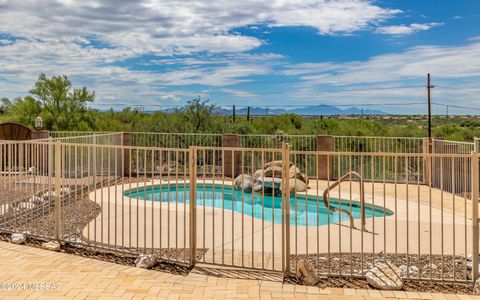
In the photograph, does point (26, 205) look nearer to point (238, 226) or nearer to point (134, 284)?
point (238, 226)

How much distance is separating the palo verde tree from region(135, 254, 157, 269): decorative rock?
2245 centimetres

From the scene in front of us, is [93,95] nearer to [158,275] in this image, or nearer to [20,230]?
[20,230]

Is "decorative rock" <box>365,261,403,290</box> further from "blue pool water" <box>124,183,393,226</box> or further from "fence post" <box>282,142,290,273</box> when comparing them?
"blue pool water" <box>124,183,393,226</box>

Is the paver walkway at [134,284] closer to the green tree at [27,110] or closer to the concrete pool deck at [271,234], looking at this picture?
the concrete pool deck at [271,234]

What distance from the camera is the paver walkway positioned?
4.46 meters

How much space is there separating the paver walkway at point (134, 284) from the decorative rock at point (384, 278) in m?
0.13

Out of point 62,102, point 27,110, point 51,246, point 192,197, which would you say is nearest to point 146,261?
point 192,197

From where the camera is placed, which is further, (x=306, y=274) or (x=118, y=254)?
(x=118, y=254)

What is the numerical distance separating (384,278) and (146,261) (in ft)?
9.29

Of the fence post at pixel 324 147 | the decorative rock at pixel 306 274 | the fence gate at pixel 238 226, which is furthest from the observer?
the fence post at pixel 324 147

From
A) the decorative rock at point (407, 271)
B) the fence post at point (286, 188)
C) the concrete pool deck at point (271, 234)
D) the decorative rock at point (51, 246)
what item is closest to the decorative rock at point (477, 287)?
the concrete pool deck at point (271, 234)

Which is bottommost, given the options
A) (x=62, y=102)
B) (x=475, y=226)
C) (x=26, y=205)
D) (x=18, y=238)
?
(x=18, y=238)

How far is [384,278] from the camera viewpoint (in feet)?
15.5

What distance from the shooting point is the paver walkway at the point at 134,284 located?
4.46m
